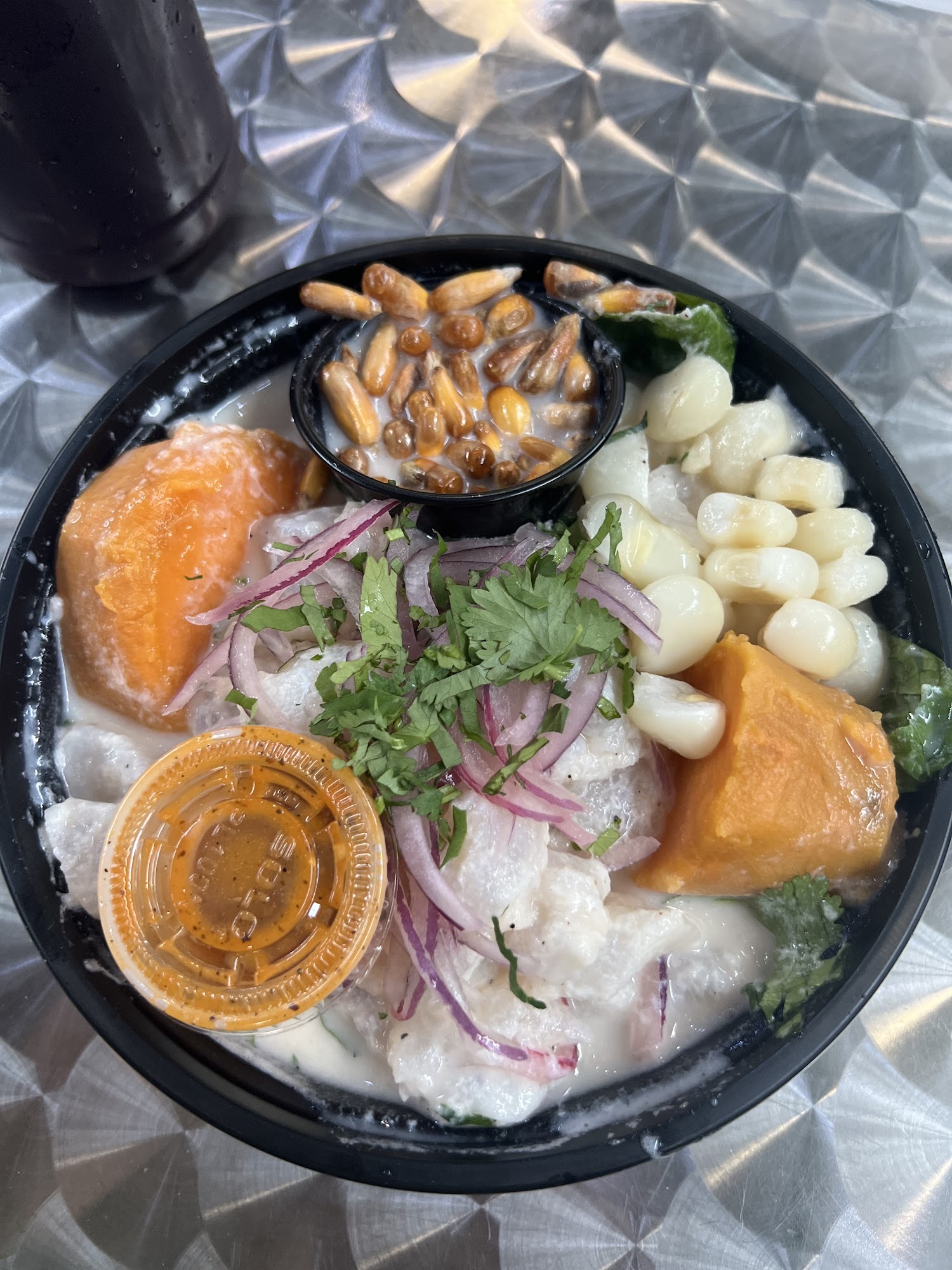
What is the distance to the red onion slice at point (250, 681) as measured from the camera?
60.1 inches

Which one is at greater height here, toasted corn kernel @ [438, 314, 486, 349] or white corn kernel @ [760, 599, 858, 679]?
toasted corn kernel @ [438, 314, 486, 349]

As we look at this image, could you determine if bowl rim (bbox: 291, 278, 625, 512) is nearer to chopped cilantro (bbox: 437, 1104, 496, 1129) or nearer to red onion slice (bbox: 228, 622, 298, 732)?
red onion slice (bbox: 228, 622, 298, 732)

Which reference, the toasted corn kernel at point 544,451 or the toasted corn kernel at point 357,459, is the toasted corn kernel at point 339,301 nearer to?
the toasted corn kernel at point 357,459

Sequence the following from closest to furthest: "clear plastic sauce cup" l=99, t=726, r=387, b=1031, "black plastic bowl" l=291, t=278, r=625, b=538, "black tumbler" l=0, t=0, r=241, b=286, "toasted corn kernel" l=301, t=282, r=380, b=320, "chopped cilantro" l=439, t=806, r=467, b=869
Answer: "clear plastic sauce cup" l=99, t=726, r=387, b=1031 → "chopped cilantro" l=439, t=806, r=467, b=869 → "black tumbler" l=0, t=0, r=241, b=286 → "black plastic bowl" l=291, t=278, r=625, b=538 → "toasted corn kernel" l=301, t=282, r=380, b=320

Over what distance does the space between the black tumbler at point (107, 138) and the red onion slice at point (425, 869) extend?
1449 millimetres

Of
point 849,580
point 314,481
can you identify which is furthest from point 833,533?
point 314,481

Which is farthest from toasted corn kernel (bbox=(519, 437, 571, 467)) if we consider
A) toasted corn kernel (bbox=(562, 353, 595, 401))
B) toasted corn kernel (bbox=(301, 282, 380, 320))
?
toasted corn kernel (bbox=(301, 282, 380, 320))

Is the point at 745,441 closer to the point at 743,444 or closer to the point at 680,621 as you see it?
the point at 743,444

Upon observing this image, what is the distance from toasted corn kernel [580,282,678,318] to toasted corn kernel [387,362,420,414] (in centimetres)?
42

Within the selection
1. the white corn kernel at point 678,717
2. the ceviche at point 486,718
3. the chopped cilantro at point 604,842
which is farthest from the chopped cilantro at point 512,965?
the white corn kernel at point 678,717

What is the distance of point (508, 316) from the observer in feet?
5.96

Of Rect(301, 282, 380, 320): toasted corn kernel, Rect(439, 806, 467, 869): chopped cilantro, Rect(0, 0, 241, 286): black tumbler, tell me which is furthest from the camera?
Rect(301, 282, 380, 320): toasted corn kernel

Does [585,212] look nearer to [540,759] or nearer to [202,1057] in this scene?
[540,759]

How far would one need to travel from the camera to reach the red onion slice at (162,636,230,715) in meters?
1.64
